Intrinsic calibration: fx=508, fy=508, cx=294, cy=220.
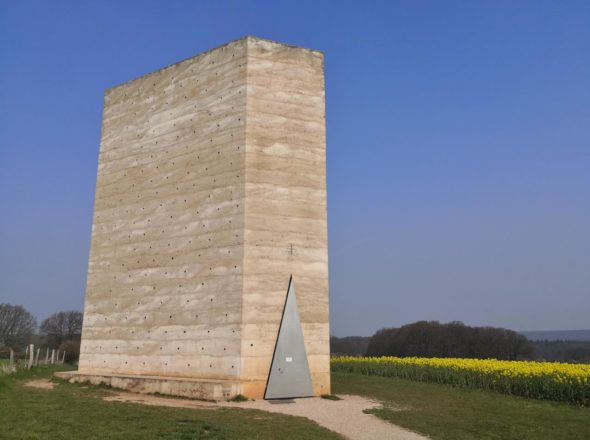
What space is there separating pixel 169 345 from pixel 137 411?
20.3ft

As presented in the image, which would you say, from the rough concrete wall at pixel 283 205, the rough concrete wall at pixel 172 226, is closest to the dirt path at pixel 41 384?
the rough concrete wall at pixel 172 226

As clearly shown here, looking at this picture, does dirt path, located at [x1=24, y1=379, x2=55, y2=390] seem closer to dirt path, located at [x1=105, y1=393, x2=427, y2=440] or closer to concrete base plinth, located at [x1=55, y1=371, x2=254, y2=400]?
concrete base plinth, located at [x1=55, y1=371, x2=254, y2=400]

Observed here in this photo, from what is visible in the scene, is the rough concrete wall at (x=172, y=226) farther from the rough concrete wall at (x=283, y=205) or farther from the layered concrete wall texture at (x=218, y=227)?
the rough concrete wall at (x=283, y=205)

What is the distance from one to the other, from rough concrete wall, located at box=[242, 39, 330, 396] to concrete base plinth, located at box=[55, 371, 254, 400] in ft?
2.37

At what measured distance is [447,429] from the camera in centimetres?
1247

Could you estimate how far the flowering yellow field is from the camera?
19.0 m

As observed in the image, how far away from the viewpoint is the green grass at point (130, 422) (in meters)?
10.2

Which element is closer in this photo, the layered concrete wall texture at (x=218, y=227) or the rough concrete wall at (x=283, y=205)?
the rough concrete wall at (x=283, y=205)

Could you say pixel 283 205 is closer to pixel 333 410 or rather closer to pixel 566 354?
pixel 333 410

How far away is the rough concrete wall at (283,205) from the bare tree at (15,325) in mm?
60613

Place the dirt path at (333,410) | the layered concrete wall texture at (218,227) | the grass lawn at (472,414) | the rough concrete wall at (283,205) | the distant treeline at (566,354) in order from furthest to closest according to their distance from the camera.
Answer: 1. the distant treeline at (566,354)
2. the layered concrete wall texture at (218,227)
3. the rough concrete wall at (283,205)
4. the grass lawn at (472,414)
5. the dirt path at (333,410)

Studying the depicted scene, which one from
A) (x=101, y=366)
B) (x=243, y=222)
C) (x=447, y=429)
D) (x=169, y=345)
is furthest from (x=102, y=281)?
(x=447, y=429)

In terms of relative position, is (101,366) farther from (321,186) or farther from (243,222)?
(321,186)

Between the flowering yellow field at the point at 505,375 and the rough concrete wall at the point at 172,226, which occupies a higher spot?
the rough concrete wall at the point at 172,226
